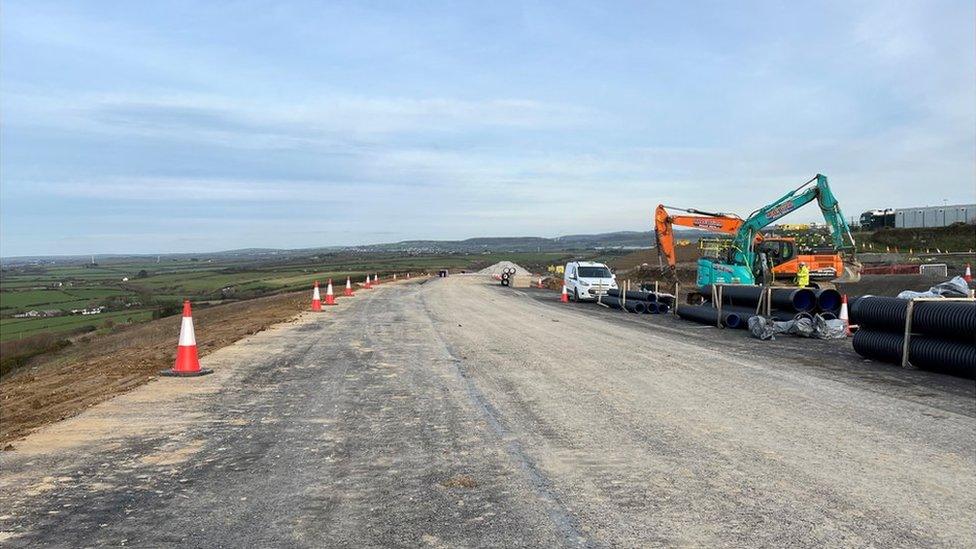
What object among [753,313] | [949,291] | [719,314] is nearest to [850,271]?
[719,314]

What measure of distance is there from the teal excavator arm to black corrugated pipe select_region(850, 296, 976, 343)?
560 inches

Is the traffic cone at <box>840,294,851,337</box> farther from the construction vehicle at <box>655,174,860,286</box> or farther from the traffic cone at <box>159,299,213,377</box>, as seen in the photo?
the traffic cone at <box>159,299,213,377</box>

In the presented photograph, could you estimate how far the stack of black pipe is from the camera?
415 inches

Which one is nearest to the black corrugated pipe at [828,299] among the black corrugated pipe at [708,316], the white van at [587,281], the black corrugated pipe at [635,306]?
the black corrugated pipe at [708,316]

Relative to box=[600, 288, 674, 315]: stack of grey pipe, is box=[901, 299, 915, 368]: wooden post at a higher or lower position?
higher

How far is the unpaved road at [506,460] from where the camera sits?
14.4 ft

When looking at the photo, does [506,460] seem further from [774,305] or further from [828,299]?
[828,299]

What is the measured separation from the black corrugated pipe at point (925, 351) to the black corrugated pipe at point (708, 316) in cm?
558

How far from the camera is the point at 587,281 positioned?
106 ft

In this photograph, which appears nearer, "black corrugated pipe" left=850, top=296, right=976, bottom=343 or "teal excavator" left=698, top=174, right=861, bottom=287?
"black corrugated pipe" left=850, top=296, right=976, bottom=343

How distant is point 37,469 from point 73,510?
134 cm

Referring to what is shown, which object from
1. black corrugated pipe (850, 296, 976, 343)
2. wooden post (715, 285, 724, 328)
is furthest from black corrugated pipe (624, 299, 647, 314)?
black corrugated pipe (850, 296, 976, 343)

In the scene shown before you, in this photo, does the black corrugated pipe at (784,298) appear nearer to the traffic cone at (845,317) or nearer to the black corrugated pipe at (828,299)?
the black corrugated pipe at (828,299)

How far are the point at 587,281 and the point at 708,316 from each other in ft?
41.0
